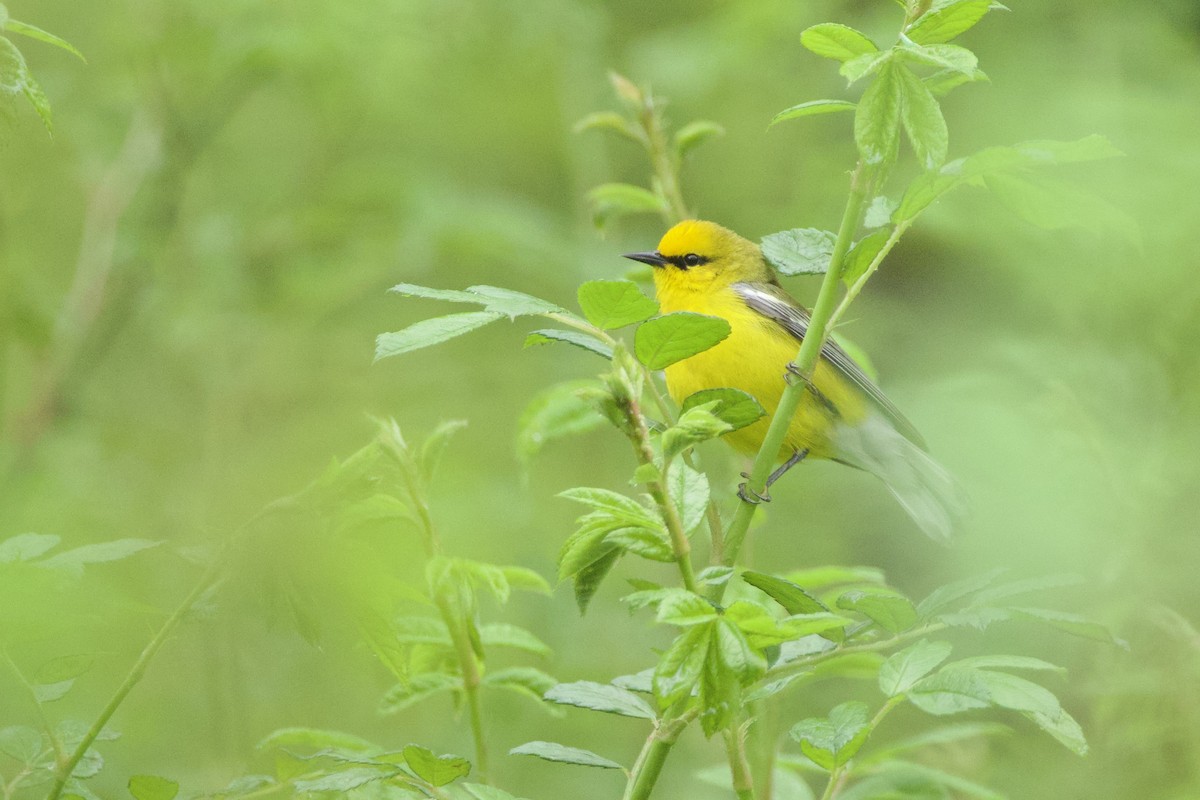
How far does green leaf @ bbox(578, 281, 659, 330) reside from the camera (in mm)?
1166

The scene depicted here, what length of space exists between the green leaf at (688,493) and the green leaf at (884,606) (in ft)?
0.62

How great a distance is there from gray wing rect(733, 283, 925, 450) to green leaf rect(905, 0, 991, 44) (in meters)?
1.80

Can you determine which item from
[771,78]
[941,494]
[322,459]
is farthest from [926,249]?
[322,459]

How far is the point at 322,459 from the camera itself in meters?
3.49

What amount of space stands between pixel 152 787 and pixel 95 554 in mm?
271

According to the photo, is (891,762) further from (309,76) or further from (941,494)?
(309,76)

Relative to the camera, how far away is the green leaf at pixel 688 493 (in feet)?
3.97

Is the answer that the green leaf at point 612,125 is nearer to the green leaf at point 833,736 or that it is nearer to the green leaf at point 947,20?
the green leaf at point 947,20

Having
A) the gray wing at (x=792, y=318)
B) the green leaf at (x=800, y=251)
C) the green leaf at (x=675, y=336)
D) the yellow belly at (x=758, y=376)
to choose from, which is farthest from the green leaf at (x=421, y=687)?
the gray wing at (x=792, y=318)

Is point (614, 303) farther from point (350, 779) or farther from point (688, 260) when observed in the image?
point (688, 260)

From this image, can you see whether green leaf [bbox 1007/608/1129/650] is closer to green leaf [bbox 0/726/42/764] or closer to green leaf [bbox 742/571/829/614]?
green leaf [bbox 742/571/829/614]

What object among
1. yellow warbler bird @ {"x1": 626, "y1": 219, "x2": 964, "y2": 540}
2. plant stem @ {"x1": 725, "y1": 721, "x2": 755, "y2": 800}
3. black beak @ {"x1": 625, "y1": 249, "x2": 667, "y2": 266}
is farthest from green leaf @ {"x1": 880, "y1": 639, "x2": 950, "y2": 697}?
black beak @ {"x1": 625, "y1": 249, "x2": 667, "y2": 266}

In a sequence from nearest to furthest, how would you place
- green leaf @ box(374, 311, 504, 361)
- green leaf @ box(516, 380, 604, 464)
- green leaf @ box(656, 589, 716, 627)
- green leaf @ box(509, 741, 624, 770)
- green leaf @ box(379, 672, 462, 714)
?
green leaf @ box(656, 589, 716, 627) < green leaf @ box(374, 311, 504, 361) < green leaf @ box(509, 741, 624, 770) < green leaf @ box(379, 672, 462, 714) < green leaf @ box(516, 380, 604, 464)

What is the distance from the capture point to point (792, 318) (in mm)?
3553
